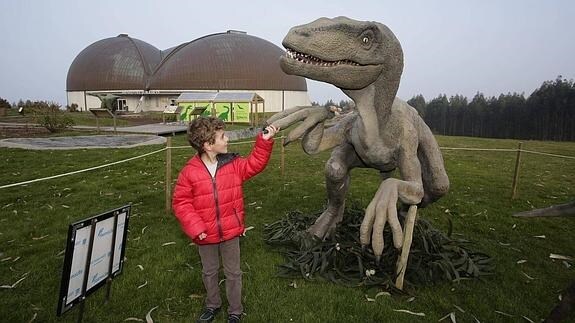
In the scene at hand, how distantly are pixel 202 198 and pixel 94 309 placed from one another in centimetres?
125

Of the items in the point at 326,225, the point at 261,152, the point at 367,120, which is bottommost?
the point at 326,225

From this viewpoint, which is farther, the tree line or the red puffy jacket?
the tree line

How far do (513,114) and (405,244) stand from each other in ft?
103

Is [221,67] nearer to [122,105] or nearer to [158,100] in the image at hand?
[158,100]

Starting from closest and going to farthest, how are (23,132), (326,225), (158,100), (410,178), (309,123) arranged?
(410,178) < (309,123) < (326,225) < (23,132) < (158,100)

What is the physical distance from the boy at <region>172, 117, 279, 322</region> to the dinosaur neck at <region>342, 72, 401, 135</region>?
0.80 m

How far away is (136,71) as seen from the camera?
3556cm

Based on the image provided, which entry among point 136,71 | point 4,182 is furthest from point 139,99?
point 4,182

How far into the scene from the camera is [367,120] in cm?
309

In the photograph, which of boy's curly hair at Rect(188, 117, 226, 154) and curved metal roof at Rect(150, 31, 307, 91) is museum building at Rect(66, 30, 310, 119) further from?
boy's curly hair at Rect(188, 117, 226, 154)

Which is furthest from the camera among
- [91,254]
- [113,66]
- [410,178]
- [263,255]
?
[113,66]

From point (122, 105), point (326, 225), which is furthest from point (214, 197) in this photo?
point (122, 105)

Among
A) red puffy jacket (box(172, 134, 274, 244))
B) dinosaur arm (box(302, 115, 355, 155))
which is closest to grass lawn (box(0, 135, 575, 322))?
red puffy jacket (box(172, 134, 274, 244))

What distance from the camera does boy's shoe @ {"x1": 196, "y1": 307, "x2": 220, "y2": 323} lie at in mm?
2782
